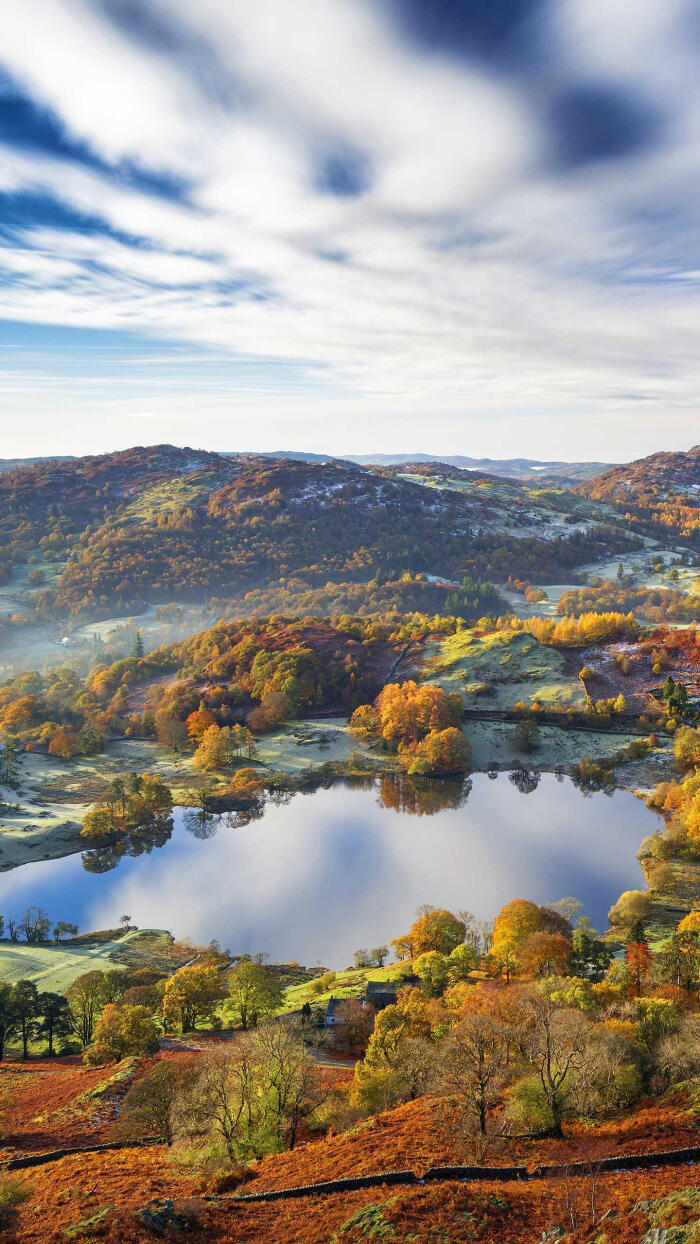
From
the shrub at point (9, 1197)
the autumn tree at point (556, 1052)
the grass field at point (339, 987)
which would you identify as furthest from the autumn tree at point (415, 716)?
the shrub at point (9, 1197)

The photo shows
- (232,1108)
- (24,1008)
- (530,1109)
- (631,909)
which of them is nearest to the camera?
(530,1109)

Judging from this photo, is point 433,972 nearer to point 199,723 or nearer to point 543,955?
point 543,955

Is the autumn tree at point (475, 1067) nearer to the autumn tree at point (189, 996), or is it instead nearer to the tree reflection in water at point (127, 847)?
the autumn tree at point (189, 996)

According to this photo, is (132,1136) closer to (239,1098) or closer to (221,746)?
(239,1098)

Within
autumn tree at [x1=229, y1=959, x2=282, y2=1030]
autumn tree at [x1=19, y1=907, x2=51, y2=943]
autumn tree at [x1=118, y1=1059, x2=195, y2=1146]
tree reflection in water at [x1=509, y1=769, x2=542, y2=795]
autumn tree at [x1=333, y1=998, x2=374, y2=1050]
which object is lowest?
autumn tree at [x1=19, y1=907, x2=51, y2=943]

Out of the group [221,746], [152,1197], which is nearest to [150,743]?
[221,746]

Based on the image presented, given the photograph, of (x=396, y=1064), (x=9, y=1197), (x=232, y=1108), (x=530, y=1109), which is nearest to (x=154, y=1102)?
(x=232, y=1108)

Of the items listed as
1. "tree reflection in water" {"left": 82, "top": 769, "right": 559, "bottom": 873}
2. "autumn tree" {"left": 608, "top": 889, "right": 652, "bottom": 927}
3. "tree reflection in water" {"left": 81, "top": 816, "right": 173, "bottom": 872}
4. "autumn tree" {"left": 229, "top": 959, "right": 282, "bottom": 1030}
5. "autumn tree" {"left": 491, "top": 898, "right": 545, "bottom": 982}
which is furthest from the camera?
"tree reflection in water" {"left": 82, "top": 769, "right": 559, "bottom": 873}

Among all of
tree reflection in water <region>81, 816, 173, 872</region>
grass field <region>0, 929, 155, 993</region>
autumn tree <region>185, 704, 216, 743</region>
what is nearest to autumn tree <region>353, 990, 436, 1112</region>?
grass field <region>0, 929, 155, 993</region>

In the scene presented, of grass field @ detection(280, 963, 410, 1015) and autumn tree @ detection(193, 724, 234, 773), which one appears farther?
autumn tree @ detection(193, 724, 234, 773)

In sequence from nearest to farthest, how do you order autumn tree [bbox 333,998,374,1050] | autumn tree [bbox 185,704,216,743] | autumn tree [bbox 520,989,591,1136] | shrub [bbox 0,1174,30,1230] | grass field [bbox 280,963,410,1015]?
1. shrub [bbox 0,1174,30,1230]
2. autumn tree [bbox 520,989,591,1136]
3. autumn tree [bbox 333,998,374,1050]
4. grass field [bbox 280,963,410,1015]
5. autumn tree [bbox 185,704,216,743]

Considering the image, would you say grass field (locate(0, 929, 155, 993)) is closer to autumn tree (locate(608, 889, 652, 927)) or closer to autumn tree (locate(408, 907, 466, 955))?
autumn tree (locate(408, 907, 466, 955))

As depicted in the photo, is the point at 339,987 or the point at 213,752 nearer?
the point at 339,987
